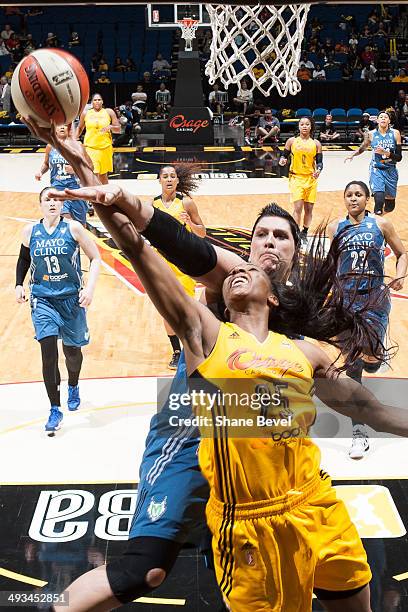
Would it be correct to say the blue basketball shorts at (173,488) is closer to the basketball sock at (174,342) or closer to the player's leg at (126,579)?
the player's leg at (126,579)

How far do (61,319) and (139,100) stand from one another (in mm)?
18442

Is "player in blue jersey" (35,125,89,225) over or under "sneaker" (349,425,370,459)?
over

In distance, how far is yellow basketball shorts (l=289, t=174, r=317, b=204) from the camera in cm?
1194

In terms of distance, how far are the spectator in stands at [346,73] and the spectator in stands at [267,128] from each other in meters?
3.97

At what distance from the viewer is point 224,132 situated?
80.7 ft

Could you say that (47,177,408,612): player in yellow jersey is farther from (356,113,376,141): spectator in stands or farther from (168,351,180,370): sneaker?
(356,113,376,141): spectator in stands

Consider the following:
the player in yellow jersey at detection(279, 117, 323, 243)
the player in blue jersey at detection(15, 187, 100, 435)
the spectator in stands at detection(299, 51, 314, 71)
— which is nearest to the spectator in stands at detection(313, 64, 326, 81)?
the spectator in stands at detection(299, 51, 314, 71)

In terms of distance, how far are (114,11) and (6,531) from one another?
83.7 feet

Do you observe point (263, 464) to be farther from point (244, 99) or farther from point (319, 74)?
point (319, 74)

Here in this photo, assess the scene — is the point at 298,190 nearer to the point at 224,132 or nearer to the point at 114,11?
the point at 224,132

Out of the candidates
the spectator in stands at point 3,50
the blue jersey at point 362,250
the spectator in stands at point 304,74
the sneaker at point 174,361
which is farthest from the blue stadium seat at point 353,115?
the blue jersey at point 362,250

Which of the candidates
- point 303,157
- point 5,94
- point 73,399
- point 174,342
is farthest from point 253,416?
point 5,94

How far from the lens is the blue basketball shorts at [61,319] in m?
6.40

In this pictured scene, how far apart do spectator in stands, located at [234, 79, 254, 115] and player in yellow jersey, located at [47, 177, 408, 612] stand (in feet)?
58.2
